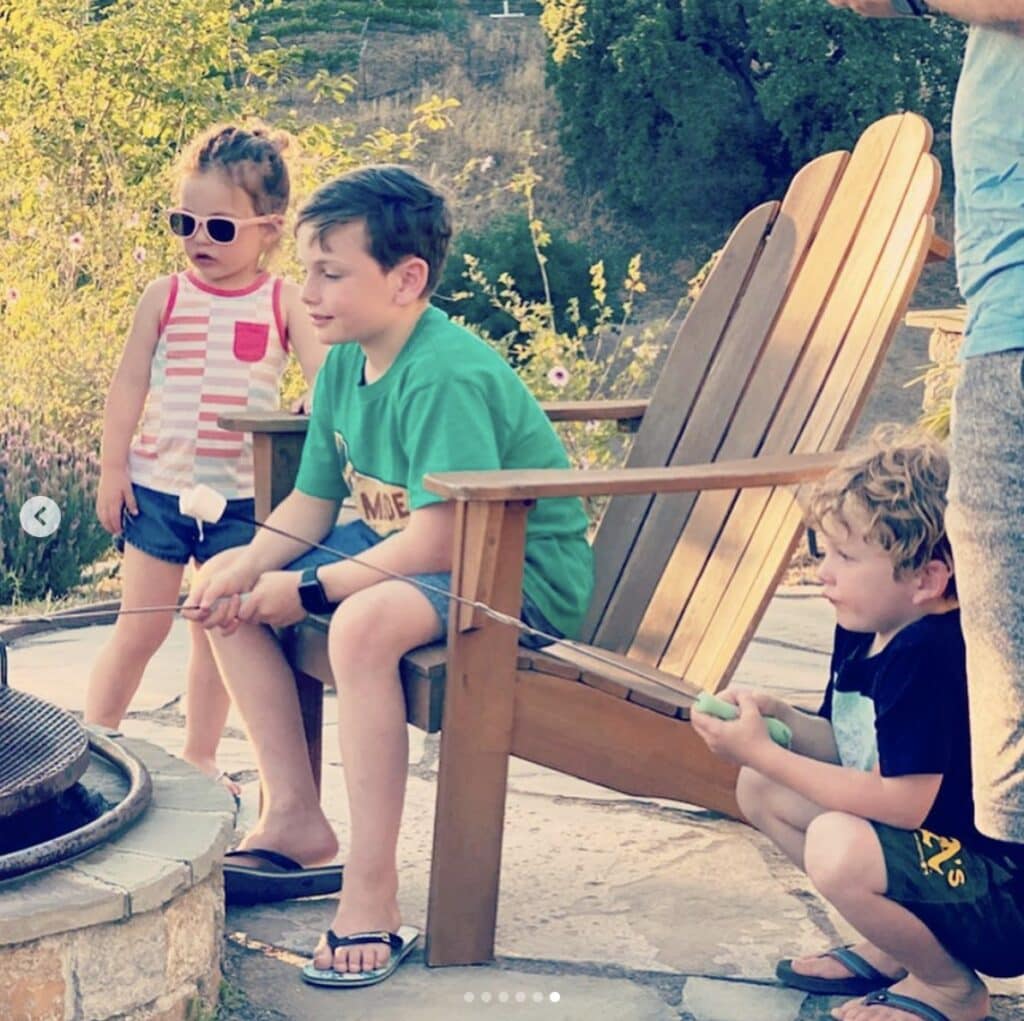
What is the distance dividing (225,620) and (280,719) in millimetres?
214

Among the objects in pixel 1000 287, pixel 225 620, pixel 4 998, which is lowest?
pixel 4 998

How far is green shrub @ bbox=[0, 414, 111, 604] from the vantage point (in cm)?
549

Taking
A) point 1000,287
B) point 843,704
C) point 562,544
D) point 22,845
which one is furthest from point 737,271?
point 22,845

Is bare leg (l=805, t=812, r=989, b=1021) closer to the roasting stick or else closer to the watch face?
the roasting stick

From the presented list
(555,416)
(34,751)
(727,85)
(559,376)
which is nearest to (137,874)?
(34,751)

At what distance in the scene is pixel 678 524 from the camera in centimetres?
337

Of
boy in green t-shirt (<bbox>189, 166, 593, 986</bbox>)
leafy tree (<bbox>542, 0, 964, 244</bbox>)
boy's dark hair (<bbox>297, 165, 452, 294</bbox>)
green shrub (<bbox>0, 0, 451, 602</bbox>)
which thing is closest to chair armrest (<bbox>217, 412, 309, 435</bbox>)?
boy in green t-shirt (<bbox>189, 166, 593, 986</bbox>)

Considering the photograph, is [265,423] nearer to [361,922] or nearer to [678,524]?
[678,524]

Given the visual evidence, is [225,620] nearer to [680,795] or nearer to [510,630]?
[510,630]

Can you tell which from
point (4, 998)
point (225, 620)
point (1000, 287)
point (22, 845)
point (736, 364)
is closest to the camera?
point (1000, 287)

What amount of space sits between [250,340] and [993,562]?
1938mm

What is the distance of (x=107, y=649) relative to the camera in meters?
3.55

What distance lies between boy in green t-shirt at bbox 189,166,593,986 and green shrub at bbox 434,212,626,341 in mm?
9587

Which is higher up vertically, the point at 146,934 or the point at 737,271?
the point at 737,271
